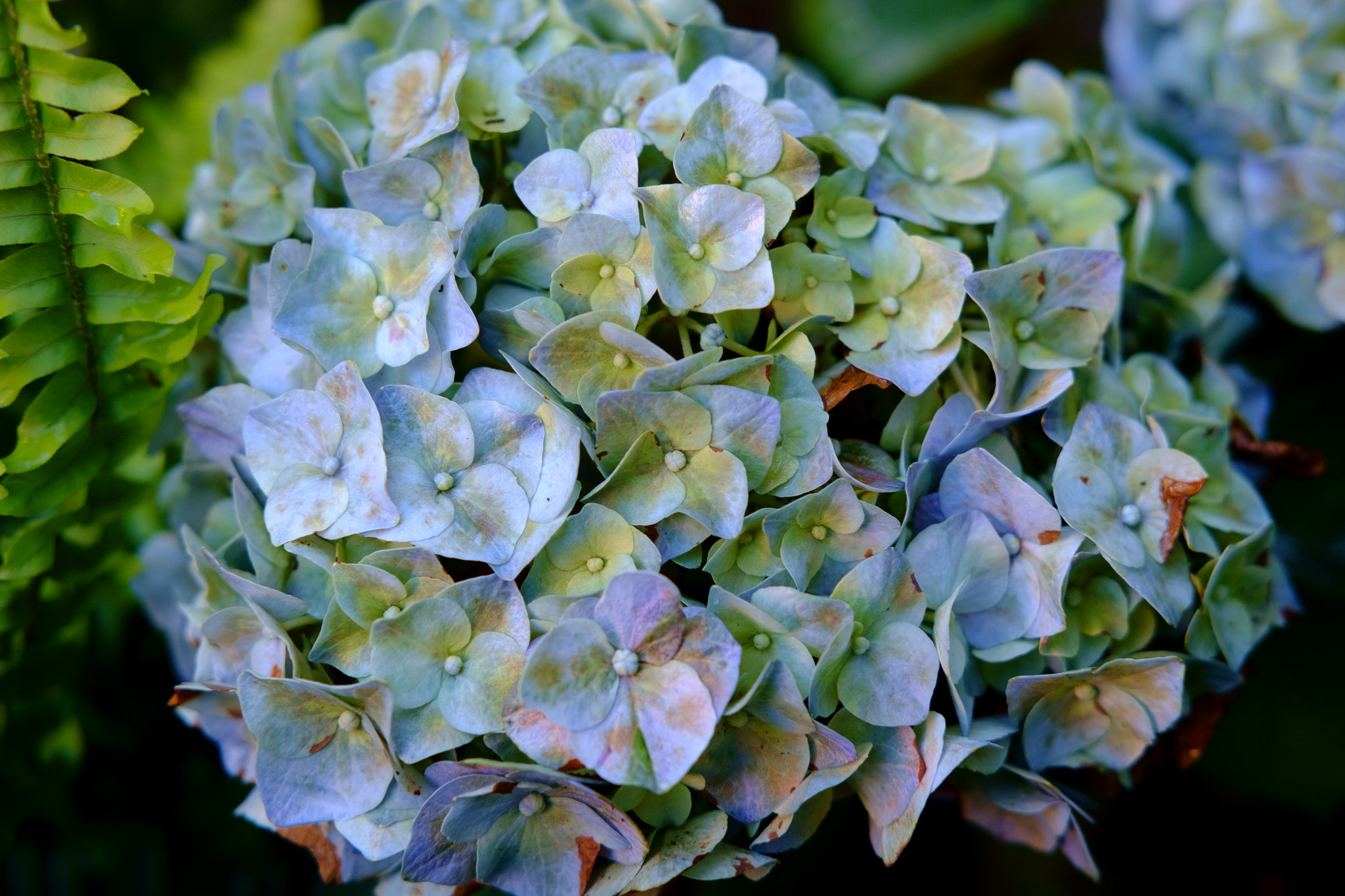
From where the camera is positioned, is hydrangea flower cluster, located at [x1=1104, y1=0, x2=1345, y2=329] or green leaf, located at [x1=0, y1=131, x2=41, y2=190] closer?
green leaf, located at [x1=0, y1=131, x2=41, y2=190]

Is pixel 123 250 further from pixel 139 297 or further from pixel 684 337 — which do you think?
pixel 684 337

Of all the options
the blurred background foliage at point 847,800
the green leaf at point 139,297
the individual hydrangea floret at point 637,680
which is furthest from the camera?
the blurred background foliage at point 847,800

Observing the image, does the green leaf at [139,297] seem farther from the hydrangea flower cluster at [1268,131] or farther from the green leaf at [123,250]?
the hydrangea flower cluster at [1268,131]

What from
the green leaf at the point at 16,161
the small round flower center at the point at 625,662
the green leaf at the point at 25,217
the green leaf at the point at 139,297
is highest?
the green leaf at the point at 16,161

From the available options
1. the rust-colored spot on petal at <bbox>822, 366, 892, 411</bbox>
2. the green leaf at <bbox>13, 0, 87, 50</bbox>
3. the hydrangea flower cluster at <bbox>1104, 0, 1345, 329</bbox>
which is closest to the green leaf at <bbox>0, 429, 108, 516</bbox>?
the green leaf at <bbox>13, 0, 87, 50</bbox>

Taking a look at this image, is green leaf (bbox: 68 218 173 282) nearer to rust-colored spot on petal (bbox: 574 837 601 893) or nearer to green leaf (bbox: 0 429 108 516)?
green leaf (bbox: 0 429 108 516)

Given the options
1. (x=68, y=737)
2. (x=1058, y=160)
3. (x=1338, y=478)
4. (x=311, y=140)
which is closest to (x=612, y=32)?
(x=311, y=140)

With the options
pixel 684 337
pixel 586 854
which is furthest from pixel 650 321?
pixel 586 854

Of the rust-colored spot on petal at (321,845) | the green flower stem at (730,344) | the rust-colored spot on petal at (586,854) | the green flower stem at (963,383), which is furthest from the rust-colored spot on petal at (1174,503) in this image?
the rust-colored spot on petal at (321,845)
